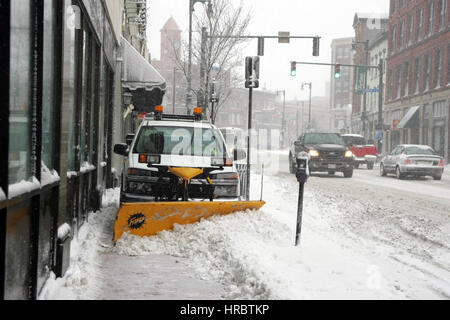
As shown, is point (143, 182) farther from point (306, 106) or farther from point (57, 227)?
point (306, 106)

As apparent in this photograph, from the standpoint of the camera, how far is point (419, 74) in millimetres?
41062

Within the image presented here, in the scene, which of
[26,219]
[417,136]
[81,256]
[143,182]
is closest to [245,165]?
[143,182]

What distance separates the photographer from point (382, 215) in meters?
10.6

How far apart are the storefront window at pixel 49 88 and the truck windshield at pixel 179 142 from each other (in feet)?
12.5

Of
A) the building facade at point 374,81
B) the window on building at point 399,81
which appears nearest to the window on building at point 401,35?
the window on building at point 399,81

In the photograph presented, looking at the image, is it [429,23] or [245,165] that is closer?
[245,165]

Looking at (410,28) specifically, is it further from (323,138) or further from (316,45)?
(323,138)

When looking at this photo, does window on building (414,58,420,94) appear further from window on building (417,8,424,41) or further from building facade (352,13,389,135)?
building facade (352,13,389,135)

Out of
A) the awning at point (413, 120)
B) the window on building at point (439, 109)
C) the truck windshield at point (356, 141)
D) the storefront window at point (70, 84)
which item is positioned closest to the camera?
the storefront window at point (70, 84)

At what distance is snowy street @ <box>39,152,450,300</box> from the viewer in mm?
4762

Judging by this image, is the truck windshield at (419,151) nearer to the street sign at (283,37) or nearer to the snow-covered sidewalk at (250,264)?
the street sign at (283,37)

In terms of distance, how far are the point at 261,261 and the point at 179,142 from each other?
12.1 feet

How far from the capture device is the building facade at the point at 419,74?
119ft
